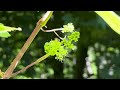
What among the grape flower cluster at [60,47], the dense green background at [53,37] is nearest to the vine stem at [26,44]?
the grape flower cluster at [60,47]

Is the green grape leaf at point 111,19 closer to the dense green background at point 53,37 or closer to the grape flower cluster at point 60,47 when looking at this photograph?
the grape flower cluster at point 60,47

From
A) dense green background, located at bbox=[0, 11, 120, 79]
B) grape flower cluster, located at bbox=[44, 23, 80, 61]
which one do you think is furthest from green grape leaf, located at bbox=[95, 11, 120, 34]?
dense green background, located at bbox=[0, 11, 120, 79]

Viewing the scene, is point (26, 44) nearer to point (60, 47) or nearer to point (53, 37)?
point (60, 47)

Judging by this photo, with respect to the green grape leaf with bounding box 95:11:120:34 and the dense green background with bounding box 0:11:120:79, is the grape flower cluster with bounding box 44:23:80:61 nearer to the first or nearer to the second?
the green grape leaf with bounding box 95:11:120:34

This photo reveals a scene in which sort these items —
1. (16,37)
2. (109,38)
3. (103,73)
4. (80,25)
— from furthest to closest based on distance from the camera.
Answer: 1. (16,37)
2. (109,38)
3. (80,25)
4. (103,73)

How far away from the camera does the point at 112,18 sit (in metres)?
0.47

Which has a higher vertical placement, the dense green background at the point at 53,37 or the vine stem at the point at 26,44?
the dense green background at the point at 53,37

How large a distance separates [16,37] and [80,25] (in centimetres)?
56

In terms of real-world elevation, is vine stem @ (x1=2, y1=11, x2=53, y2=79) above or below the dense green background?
below

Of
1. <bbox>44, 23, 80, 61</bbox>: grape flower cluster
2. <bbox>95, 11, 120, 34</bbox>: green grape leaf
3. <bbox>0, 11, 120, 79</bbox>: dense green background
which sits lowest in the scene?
<bbox>44, 23, 80, 61</bbox>: grape flower cluster

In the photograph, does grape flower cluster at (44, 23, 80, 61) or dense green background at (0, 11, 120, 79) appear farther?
dense green background at (0, 11, 120, 79)
